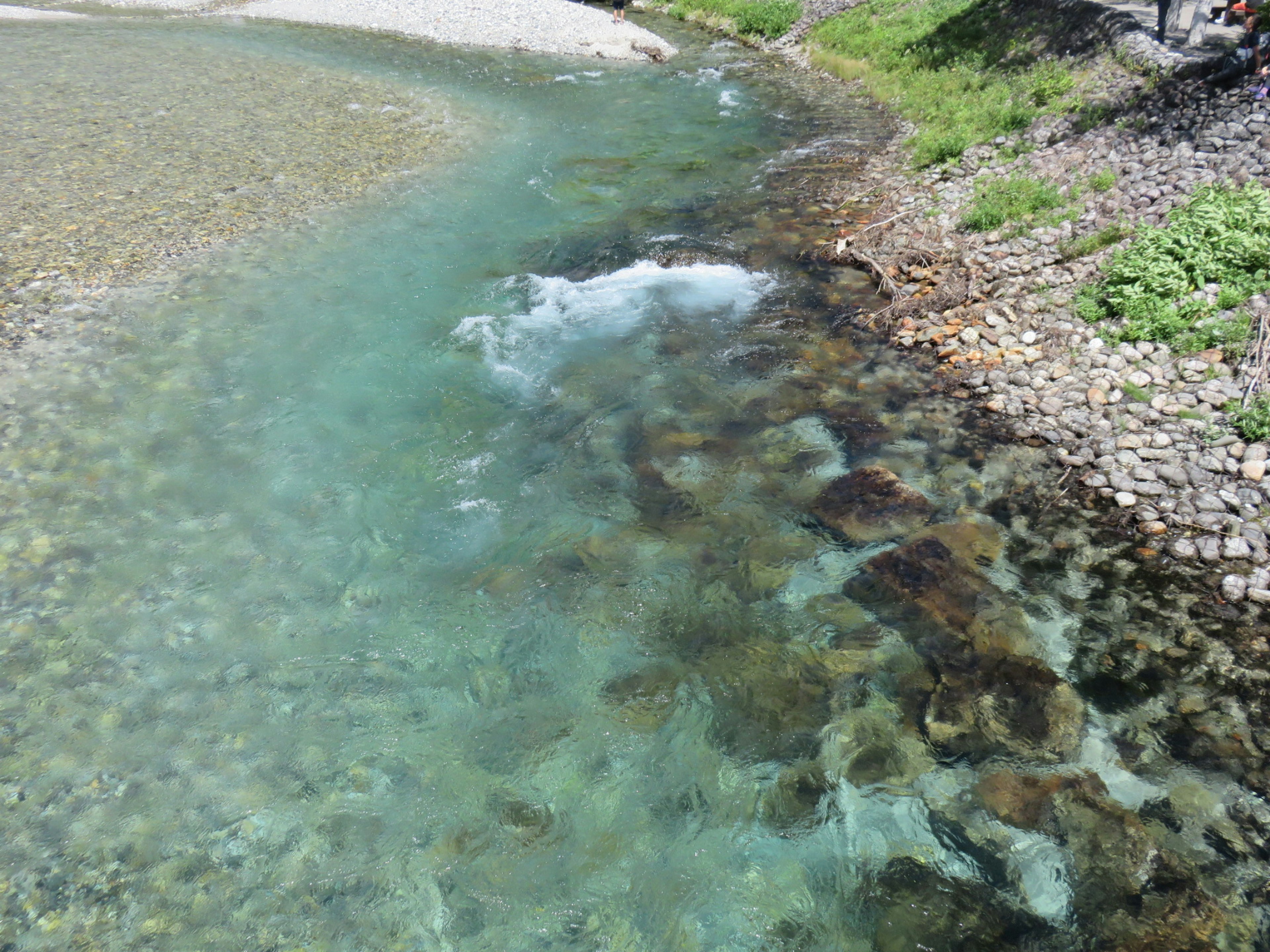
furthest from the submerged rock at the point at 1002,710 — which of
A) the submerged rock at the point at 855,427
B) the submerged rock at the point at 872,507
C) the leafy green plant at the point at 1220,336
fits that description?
the leafy green plant at the point at 1220,336

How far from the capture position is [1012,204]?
11.8 metres

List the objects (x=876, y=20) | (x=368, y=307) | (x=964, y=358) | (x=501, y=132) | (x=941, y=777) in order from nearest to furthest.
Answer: (x=941, y=777) < (x=964, y=358) < (x=368, y=307) < (x=501, y=132) < (x=876, y=20)

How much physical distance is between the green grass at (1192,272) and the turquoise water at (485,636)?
249 centimetres

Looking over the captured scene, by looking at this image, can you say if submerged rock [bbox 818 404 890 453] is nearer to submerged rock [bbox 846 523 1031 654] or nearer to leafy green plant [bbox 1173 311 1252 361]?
submerged rock [bbox 846 523 1031 654]

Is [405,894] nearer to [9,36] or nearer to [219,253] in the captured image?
[219,253]

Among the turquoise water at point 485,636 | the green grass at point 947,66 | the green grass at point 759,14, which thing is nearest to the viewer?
the turquoise water at point 485,636

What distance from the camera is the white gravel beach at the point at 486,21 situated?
83.0 ft

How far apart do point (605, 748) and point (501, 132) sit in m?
16.3

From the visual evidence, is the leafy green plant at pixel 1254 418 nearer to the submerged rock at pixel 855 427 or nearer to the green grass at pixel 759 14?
the submerged rock at pixel 855 427

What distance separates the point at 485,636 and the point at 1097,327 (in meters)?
8.19

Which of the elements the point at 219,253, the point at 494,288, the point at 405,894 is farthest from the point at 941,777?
the point at 219,253

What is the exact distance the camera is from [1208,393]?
25.6 feet

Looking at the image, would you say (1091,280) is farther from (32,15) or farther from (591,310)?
(32,15)

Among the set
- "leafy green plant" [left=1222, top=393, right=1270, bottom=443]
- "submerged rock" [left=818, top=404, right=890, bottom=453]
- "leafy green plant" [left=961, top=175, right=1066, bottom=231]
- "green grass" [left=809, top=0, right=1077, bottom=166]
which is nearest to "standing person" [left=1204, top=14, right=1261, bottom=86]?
"leafy green plant" [left=961, top=175, right=1066, bottom=231]
